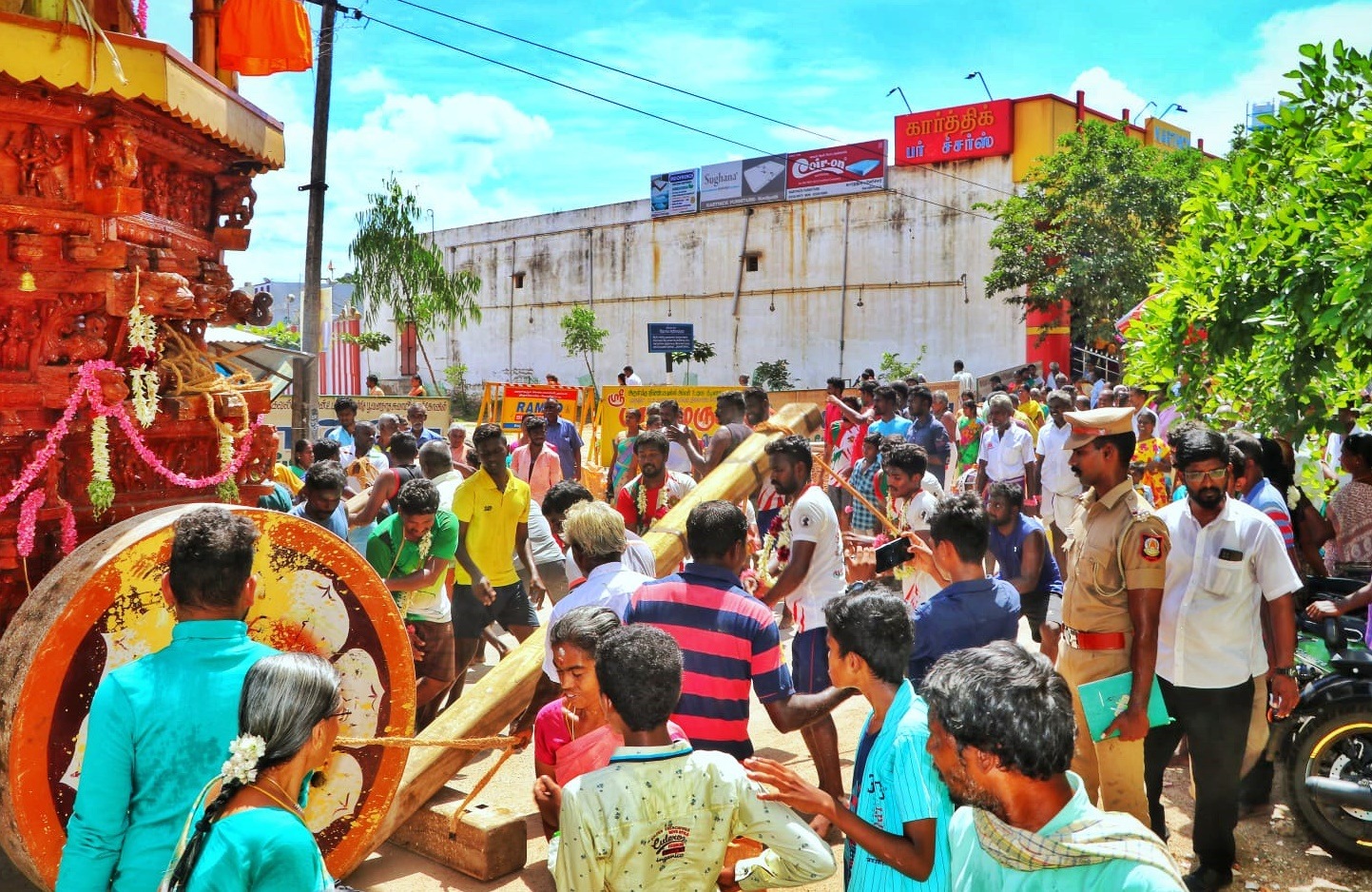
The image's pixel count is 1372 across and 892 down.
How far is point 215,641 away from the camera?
255 cm

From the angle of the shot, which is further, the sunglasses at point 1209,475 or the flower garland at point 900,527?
the flower garland at point 900,527

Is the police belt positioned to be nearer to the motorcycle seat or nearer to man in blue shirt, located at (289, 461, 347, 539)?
the motorcycle seat

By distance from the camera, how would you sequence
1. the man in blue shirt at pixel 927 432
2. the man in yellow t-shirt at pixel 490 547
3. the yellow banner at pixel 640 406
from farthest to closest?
the yellow banner at pixel 640 406 < the man in blue shirt at pixel 927 432 < the man in yellow t-shirt at pixel 490 547

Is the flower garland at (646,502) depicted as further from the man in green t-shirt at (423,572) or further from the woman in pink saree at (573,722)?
Result: the woman in pink saree at (573,722)

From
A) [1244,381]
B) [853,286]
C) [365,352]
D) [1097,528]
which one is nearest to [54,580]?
[1097,528]

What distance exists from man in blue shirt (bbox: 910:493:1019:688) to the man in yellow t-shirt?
3.20m

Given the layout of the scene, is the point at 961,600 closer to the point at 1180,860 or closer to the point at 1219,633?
the point at 1219,633

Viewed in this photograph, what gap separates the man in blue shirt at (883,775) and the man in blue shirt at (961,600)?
0.87m

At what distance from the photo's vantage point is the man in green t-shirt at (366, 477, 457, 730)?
18.0 feet

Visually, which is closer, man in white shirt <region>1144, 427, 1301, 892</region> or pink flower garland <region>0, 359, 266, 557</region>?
→ pink flower garland <region>0, 359, 266, 557</region>

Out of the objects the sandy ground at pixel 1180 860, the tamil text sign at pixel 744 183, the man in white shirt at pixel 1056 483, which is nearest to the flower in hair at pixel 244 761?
the sandy ground at pixel 1180 860

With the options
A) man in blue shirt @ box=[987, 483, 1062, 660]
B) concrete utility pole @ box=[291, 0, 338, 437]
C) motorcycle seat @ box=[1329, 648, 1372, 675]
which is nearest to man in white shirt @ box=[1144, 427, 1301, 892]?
motorcycle seat @ box=[1329, 648, 1372, 675]

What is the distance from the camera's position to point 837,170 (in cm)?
3312

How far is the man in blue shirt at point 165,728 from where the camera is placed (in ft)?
7.98
